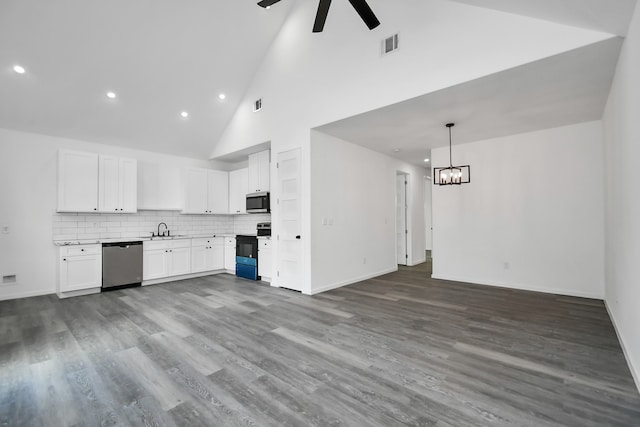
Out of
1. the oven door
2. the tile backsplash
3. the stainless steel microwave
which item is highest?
the stainless steel microwave

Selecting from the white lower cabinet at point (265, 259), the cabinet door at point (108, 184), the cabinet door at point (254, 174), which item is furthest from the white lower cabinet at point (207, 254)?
the cabinet door at point (108, 184)

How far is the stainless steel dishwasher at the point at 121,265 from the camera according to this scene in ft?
17.1

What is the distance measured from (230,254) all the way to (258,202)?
1526mm

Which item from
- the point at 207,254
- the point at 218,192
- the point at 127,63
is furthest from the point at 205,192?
the point at 127,63

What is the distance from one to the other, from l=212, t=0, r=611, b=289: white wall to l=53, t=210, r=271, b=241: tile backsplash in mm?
1924

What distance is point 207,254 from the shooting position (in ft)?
21.7

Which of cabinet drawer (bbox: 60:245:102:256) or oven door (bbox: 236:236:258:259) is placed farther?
oven door (bbox: 236:236:258:259)

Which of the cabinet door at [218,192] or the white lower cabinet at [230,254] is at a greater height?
the cabinet door at [218,192]

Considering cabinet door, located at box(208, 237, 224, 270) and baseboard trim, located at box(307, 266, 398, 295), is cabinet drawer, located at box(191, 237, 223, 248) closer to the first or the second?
cabinet door, located at box(208, 237, 224, 270)

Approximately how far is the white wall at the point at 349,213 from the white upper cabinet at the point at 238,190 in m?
2.30

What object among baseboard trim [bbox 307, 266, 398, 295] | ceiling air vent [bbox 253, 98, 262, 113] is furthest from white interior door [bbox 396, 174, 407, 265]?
ceiling air vent [bbox 253, 98, 262, 113]

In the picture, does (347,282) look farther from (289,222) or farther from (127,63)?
(127,63)

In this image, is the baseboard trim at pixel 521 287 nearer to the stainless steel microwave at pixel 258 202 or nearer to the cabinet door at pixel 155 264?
the stainless steel microwave at pixel 258 202

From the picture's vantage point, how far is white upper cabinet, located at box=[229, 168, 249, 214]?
6.71 m
